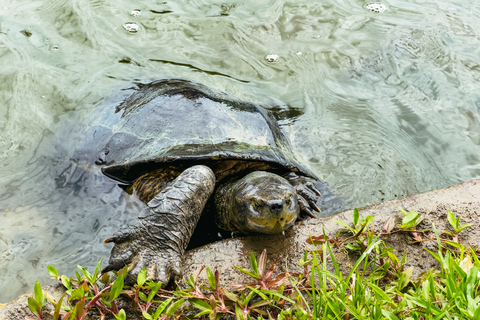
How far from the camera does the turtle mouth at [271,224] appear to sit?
2373mm

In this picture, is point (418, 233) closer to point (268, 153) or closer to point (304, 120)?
point (268, 153)

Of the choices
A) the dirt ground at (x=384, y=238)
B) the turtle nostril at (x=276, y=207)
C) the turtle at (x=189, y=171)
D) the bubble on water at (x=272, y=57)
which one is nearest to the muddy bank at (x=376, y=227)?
the dirt ground at (x=384, y=238)

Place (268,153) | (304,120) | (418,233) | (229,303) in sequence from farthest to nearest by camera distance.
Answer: (304,120) < (268,153) < (418,233) < (229,303)

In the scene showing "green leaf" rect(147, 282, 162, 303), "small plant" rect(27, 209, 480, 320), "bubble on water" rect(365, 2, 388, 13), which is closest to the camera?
"small plant" rect(27, 209, 480, 320)

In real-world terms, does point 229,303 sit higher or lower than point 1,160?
higher

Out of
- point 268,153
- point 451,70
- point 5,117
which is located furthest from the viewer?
point 451,70

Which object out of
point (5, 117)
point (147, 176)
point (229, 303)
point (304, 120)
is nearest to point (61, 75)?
point (5, 117)

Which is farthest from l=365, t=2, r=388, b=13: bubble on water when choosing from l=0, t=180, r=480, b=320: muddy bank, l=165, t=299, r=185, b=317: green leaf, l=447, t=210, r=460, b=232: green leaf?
l=165, t=299, r=185, b=317: green leaf

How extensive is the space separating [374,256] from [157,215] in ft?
4.25

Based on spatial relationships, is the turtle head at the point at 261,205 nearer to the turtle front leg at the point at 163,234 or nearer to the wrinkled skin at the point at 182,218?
the wrinkled skin at the point at 182,218

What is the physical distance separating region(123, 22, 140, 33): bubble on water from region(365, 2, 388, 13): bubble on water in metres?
3.16

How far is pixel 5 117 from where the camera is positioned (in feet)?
13.0

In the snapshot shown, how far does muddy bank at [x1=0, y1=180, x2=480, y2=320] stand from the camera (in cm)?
218

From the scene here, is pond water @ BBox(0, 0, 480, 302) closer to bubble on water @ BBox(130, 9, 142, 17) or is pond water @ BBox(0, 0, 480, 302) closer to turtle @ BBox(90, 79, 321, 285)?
bubble on water @ BBox(130, 9, 142, 17)
